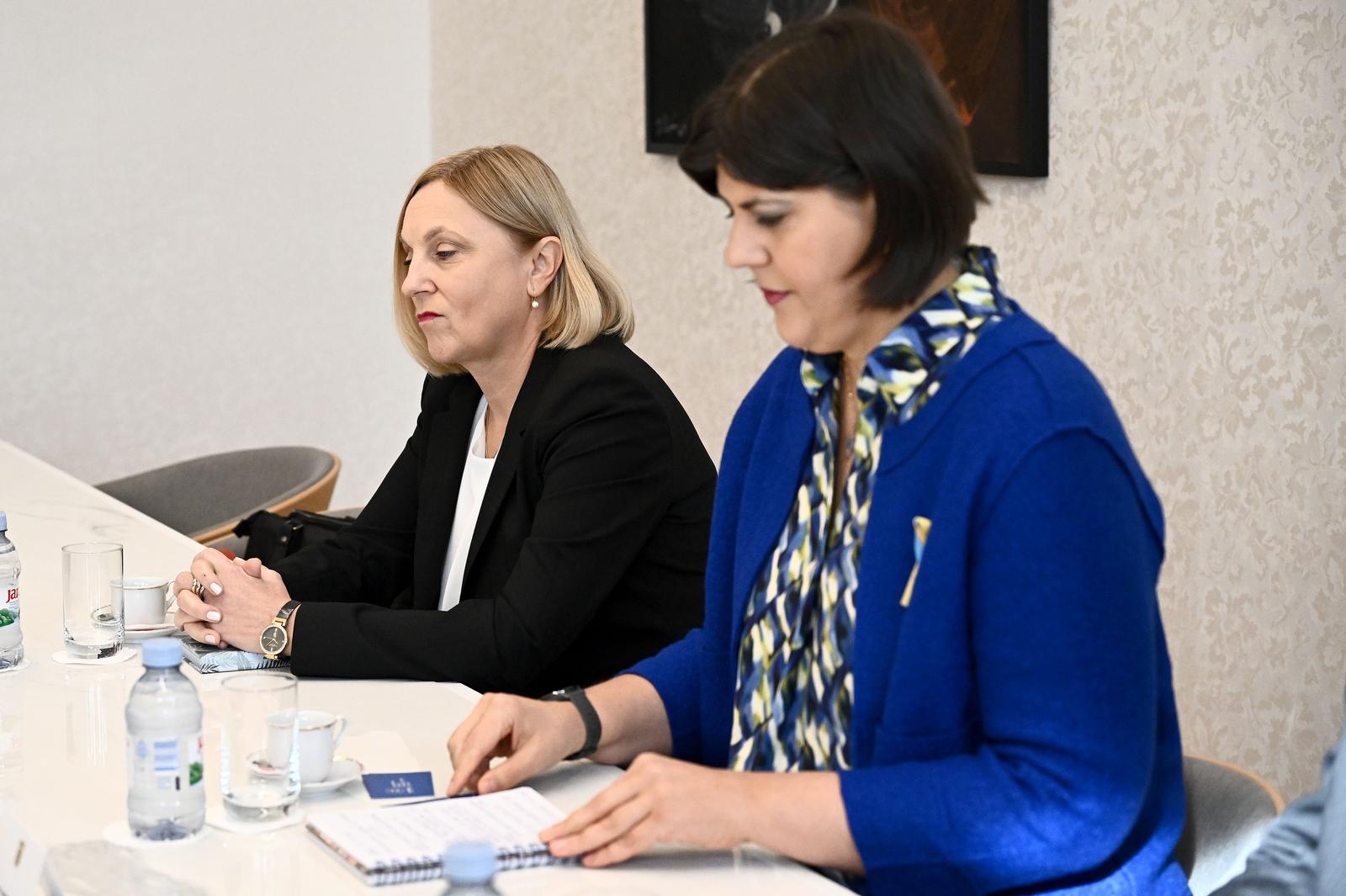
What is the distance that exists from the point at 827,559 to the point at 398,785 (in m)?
0.49

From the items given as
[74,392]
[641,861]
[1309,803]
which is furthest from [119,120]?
[1309,803]

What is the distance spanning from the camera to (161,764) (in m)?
1.39

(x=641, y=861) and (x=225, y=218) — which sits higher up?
(x=225, y=218)

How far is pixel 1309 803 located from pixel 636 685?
2.43ft

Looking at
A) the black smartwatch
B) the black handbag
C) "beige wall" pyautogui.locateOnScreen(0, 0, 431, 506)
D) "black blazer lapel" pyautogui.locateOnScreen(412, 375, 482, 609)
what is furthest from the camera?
"beige wall" pyautogui.locateOnScreen(0, 0, 431, 506)

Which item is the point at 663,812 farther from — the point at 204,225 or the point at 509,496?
the point at 204,225

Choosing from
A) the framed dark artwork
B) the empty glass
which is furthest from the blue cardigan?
the framed dark artwork

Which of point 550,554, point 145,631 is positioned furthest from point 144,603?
point 550,554

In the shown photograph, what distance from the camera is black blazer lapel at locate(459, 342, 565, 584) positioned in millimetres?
2232

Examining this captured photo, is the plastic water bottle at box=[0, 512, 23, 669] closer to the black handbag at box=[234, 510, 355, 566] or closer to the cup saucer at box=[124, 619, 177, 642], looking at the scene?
the cup saucer at box=[124, 619, 177, 642]

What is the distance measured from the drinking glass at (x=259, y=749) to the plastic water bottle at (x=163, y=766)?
5 cm

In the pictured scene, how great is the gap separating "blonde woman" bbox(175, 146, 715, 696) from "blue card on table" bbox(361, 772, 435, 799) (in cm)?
41

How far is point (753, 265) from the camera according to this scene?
1.45 m

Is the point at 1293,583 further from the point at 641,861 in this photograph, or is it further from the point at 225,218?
the point at 225,218
